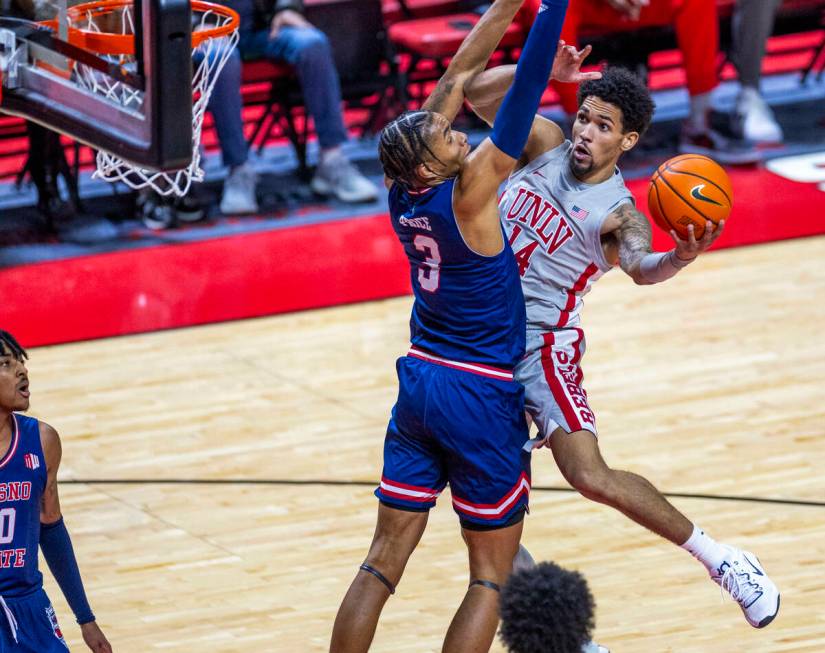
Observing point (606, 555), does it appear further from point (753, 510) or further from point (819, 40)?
point (819, 40)

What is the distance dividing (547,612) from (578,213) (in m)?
2.15

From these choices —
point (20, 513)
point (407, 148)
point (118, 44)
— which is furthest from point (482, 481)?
point (118, 44)

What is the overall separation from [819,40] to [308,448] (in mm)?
8006

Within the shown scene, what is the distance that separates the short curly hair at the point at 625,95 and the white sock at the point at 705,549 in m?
1.31

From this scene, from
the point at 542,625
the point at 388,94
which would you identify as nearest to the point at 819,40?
the point at 388,94

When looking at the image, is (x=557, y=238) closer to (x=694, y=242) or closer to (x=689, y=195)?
(x=689, y=195)

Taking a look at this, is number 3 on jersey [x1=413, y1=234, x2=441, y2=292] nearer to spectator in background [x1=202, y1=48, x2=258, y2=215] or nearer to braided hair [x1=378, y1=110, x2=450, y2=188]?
braided hair [x1=378, y1=110, x2=450, y2=188]

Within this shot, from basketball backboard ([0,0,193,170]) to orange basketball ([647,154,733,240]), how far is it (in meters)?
1.57

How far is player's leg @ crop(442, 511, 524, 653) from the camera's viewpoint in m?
4.41

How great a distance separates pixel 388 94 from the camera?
10938 millimetres

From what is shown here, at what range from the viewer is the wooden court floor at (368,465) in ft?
17.6

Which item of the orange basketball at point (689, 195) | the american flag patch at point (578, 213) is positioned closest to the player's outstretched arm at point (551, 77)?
the american flag patch at point (578, 213)

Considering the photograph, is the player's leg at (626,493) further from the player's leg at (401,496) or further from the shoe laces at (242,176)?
the shoe laces at (242,176)

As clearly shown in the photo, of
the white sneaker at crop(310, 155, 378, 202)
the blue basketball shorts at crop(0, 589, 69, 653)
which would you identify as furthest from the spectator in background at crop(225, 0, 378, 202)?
the blue basketball shorts at crop(0, 589, 69, 653)
